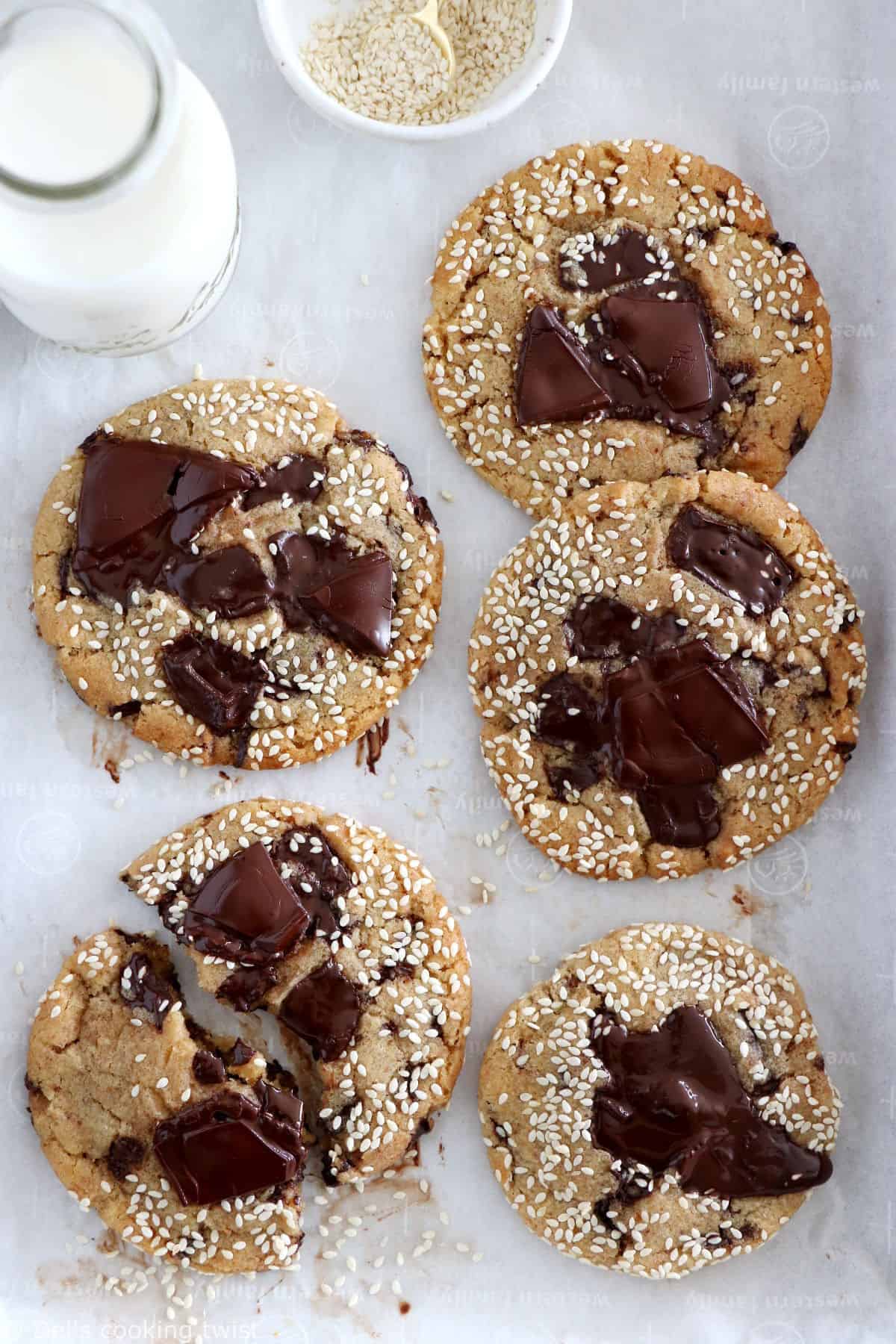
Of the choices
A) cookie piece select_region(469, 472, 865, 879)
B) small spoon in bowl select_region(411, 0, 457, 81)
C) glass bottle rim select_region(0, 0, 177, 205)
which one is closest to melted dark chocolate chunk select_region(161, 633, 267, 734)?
cookie piece select_region(469, 472, 865, 879)

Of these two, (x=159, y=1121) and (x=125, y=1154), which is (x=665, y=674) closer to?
(x=159, y=1121)

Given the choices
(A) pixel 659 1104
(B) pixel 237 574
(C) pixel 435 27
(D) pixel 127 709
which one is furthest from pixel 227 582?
(A) pixel 659 1104

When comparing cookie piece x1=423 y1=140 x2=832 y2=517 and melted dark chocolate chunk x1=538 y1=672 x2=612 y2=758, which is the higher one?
cookie piece x1=423 y1=140 x2=832 y2=517

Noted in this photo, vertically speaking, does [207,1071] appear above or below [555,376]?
below

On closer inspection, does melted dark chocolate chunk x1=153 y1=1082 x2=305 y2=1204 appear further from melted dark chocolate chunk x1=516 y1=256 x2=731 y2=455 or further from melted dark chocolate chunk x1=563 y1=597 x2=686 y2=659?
melted dark chocolate chunk x1=516 y1=256 x2=731 y2=455

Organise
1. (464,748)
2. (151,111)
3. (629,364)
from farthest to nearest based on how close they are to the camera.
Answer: (464,748) < (629,364) < (151,111)

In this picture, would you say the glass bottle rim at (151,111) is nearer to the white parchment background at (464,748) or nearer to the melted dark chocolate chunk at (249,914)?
the white parchment background at (464,748)

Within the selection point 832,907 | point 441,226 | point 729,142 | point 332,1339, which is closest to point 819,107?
point 729,142
